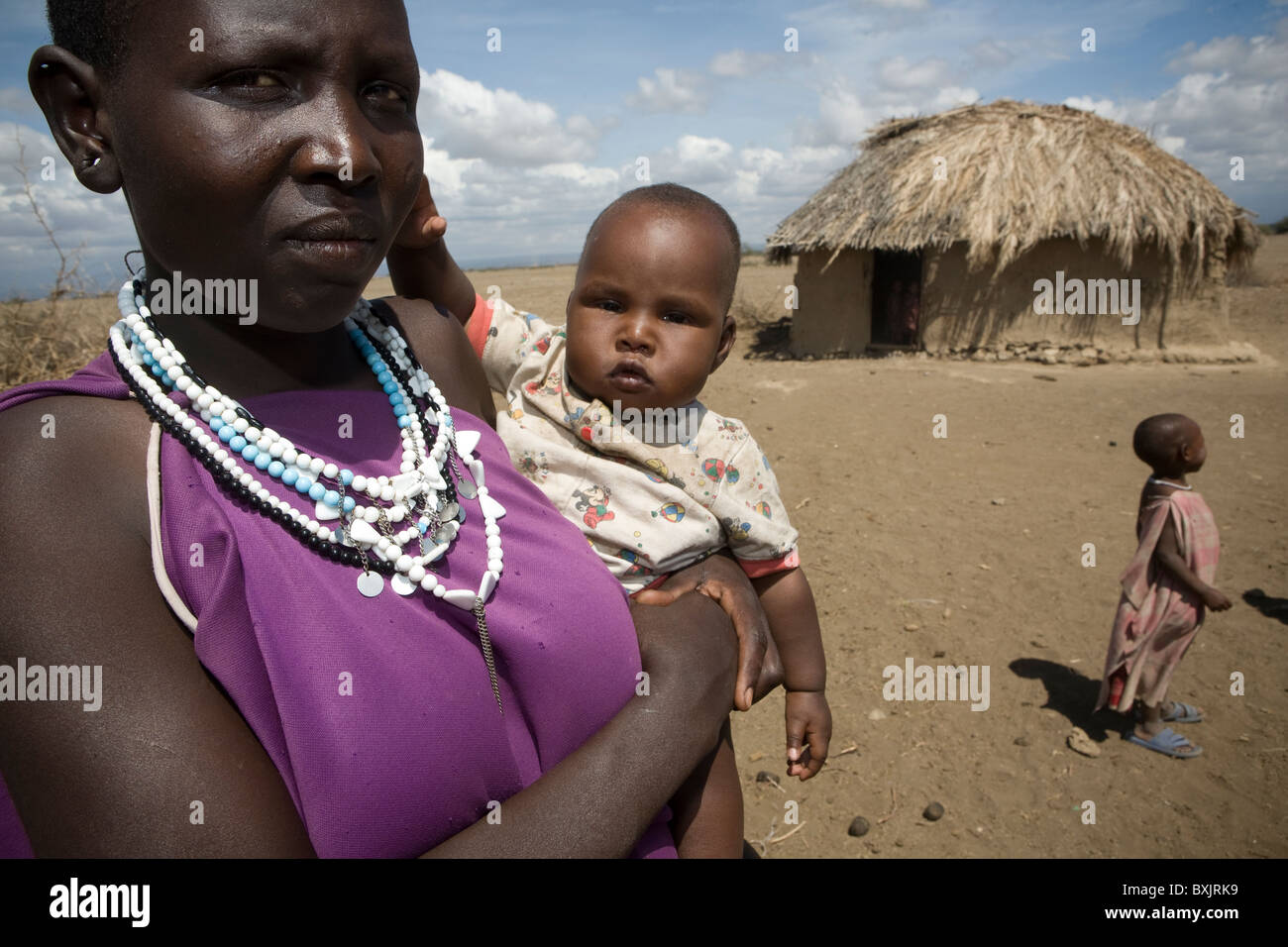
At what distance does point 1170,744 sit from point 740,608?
12.0 ft

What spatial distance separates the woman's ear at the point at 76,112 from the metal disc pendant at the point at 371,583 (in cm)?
60

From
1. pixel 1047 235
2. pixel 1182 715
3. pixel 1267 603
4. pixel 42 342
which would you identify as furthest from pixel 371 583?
pixel 1047 235

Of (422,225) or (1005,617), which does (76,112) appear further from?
(1005,617)

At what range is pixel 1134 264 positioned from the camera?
42.9 feet

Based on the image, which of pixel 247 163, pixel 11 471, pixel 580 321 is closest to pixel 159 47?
pixel 247 163

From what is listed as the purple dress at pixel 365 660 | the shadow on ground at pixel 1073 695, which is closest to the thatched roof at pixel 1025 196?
the shadow on ground at pixel 1073 695

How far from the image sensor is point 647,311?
1.88 meters

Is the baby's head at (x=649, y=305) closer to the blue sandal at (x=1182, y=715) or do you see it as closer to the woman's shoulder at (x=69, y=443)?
the woman's shoulder at (x=69, y=443)

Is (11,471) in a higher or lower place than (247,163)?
lower

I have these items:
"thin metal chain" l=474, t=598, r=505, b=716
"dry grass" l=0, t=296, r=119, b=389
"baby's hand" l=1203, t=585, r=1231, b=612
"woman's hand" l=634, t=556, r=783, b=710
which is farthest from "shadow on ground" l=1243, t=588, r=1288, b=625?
"dry grass" l=0, t=296, r=119, b=389

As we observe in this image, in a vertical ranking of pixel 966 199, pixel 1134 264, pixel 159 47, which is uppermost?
pixel 966 199
